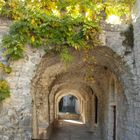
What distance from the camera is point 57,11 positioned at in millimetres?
8016

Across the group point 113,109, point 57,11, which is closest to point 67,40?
point 57,11

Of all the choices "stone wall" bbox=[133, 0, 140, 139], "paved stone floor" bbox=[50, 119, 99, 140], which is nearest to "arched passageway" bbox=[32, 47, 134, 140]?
"stone wall" bbox=[133, 0, 140, 139]

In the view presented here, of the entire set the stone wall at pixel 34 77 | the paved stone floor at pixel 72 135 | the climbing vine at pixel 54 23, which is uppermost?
the climbing vine at pixel 54 23

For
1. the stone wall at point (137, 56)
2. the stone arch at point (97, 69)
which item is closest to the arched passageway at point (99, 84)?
the stone arch at point (97, 69)

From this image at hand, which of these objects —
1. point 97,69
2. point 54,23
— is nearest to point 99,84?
point 97,69

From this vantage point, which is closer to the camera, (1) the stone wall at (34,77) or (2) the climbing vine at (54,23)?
(1) the stone wall at (34,77)

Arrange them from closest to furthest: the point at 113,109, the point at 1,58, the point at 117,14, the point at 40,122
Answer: the point at 1,58
the point at 117,14
the point at 113,109
the point at 40,122

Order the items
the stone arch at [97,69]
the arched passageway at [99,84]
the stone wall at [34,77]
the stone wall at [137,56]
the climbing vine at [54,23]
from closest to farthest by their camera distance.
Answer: the stone wall at [34,77], the climbing vine at [54,23], the stone wall at [137,56], the stone arch at [97,69], the arched passageway at [99,84]

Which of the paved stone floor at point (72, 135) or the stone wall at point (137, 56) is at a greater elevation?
the stone wall at point (137, 56)

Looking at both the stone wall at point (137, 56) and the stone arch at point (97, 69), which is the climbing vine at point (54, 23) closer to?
the stone wall at point (137, 56)

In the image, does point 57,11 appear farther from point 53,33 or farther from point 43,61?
point 43,61

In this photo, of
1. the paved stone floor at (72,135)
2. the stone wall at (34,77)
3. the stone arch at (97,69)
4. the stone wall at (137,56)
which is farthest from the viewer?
the paved stone floor at (72,135)

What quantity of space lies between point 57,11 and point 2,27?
5.05 feet

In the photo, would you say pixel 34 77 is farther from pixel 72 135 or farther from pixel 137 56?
pixel 72 135
